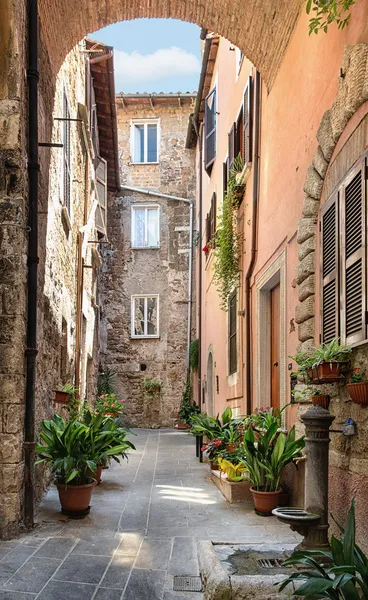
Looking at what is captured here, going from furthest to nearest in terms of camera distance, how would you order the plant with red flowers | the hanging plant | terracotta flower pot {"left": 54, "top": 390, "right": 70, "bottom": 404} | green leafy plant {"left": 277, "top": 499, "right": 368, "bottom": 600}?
1. the plant with red flowers
2. the hanging plant
3. terracotta flower pot {"left": 54, "top": 390, "right": 70, "bottom": 404}
4. green leafy plant {"left": 277, "top": 499, "right": 368, "bottom": 600}

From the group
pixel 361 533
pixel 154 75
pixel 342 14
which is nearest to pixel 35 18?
pixel 342 14

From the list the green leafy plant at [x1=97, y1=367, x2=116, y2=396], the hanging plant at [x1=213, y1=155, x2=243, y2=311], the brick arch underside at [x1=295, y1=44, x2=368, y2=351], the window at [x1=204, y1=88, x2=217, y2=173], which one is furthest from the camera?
the green leafy plant at [x1=97, y1=367, x2=116, y2=396]

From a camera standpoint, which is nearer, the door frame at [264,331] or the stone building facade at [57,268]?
the stone building facade at [57,268]

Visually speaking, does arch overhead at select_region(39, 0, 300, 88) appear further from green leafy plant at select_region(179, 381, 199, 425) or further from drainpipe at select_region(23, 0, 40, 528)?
green leafy plant at select_region(179, 381, 199, 425)

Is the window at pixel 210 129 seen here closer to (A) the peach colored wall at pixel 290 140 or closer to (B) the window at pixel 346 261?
(A) the peach colored wall at pixel 290 140

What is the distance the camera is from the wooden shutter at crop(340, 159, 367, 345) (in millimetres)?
3707

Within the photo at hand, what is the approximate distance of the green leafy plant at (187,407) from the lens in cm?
1689

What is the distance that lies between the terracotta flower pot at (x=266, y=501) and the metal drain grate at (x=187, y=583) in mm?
1855

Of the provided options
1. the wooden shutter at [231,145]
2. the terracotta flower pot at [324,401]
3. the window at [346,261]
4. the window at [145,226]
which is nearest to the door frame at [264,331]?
the window at [346,261]

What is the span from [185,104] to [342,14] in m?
15.3

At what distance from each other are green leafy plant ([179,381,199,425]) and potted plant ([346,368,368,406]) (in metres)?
13.0

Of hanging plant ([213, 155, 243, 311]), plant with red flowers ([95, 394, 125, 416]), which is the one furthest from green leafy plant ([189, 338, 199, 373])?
hanging plant ([213, 155, 243, 311])

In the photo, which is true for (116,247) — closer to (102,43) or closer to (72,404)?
(102,43)

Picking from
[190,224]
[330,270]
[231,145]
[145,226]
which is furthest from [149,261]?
[330,270]
